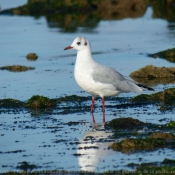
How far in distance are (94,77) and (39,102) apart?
64.3 inches

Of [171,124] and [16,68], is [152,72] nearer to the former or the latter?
[16,68]

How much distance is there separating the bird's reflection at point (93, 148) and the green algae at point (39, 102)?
226cm

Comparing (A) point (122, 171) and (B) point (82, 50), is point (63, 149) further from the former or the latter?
(B) point (82, 50)

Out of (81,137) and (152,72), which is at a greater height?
(81,137)

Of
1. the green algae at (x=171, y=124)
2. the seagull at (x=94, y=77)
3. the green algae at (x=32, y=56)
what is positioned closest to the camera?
the green algae at (x=171, y=124)

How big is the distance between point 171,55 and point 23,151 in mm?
12482

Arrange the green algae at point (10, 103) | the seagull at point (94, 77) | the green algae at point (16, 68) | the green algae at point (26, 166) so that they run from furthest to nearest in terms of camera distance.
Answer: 1. the green algae at point (16, 68)
2. the green algae at point (10, 103)
3. the seagull at point (94, 77)
4. the green algae at point (26, 166)

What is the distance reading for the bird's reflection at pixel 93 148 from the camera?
1074 centimetres

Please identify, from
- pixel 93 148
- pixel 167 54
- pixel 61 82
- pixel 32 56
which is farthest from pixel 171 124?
pixel 32 56

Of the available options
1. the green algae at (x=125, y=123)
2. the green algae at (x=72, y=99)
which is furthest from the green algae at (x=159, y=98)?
the green algae at (x=125, y=123)

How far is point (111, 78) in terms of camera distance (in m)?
15.0

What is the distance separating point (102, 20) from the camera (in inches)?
1410

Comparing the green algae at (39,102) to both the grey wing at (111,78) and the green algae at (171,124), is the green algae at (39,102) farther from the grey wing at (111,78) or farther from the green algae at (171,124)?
the green algae at (171,124)

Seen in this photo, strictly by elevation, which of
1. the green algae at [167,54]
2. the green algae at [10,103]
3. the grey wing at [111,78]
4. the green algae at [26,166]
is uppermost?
the grey wing at [111,78]
